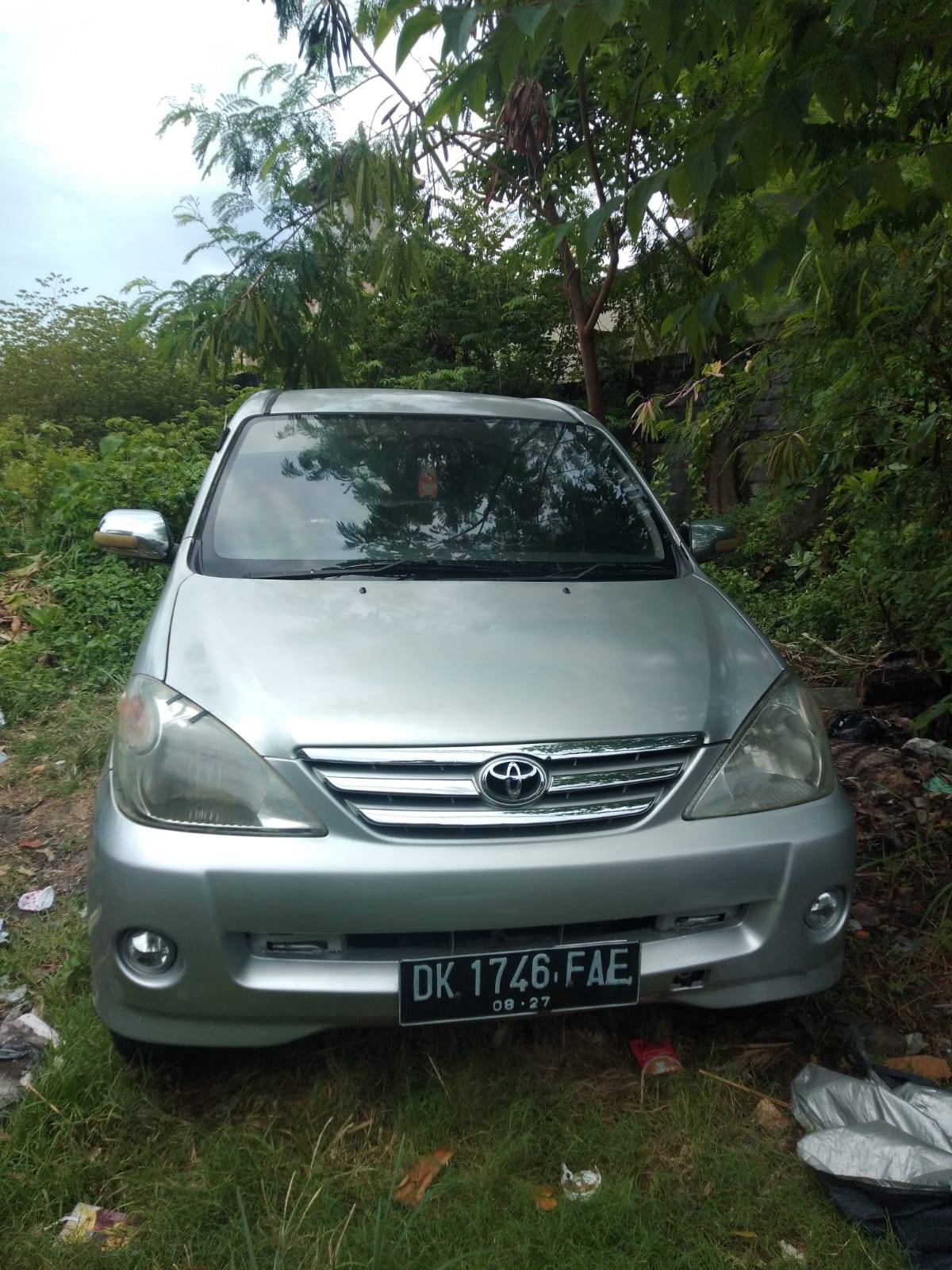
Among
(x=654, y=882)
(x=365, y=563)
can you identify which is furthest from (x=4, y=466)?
(x=654, y=882)

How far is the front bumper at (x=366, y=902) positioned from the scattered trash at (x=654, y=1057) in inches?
13.0

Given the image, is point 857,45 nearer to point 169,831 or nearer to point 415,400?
point 415,400

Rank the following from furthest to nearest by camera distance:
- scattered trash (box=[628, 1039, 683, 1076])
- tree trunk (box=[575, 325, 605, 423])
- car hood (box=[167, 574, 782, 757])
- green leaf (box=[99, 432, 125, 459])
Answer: green leaf (box=[99, 432, 125, 459]) → tree trunk (box=[575, 325, 605, 423]) → scattered trash (box=[628, 1039, 683, 1076]) → car hood (box=[167, 574, 782, 757])

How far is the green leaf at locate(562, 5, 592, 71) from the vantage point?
5.51 ft

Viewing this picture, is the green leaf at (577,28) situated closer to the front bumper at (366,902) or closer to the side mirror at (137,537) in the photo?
the front bumper at (366,902)

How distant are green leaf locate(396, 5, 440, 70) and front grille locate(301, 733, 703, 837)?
53.1 inches

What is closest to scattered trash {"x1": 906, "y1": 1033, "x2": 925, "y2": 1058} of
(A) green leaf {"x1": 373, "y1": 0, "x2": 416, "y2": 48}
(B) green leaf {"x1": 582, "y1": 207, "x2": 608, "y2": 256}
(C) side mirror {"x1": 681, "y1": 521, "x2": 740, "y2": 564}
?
(C) side mirror {"x1": 681, "y1": 521, "x2": 740, "y2": 564}

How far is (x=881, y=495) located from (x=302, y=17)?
3.75 meters

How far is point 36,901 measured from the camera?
293 cm

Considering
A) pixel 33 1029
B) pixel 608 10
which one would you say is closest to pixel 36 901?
pixel 33 1029

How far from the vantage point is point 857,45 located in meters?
2.05

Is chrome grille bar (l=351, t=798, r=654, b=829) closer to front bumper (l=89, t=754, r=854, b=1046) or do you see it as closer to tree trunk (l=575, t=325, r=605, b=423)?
front bumper (l=89, t=754, r=854, b=1046)

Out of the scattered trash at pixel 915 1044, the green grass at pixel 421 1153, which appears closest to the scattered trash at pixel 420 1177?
the green grass at pixel 421 1153

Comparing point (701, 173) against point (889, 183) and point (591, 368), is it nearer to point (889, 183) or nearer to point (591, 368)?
point (889, 183)
